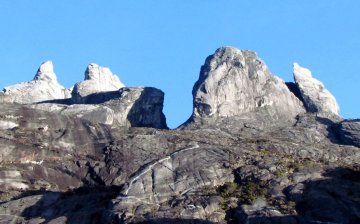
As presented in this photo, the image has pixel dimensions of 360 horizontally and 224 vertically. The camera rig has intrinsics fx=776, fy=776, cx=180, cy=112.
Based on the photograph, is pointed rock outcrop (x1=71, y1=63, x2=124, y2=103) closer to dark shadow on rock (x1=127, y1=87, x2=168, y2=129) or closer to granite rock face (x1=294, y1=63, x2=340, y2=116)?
dark shadow on rock (x1=127, y1=87, x2=168, y2=129)

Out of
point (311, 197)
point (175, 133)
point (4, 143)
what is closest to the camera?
point (311, 197)

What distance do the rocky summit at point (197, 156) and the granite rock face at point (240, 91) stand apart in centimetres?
19

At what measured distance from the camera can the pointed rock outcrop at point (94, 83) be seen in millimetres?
138750

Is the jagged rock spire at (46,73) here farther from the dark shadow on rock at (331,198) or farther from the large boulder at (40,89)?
the dark shadow on rock at (331,198)

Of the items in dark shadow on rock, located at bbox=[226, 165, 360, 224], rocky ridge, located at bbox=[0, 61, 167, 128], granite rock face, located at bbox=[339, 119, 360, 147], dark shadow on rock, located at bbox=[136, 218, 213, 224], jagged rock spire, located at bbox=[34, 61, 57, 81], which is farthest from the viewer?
jagged rock spire, located at bbox=[34, 61, 57, 81]

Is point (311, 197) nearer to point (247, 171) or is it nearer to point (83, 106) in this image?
point (247, 171)

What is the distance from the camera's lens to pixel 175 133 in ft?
302

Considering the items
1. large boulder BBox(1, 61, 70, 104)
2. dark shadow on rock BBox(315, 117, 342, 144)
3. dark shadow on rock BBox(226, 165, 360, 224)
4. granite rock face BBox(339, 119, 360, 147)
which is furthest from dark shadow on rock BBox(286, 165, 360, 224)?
large boulder BBox(1, 61, 70, 104)

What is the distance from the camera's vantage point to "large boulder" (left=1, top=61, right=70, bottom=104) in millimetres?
149375

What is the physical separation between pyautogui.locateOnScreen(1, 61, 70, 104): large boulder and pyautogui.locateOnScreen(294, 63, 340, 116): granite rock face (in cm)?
5050

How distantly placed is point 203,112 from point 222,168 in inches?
1918

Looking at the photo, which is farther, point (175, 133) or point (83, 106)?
point (83, 106)

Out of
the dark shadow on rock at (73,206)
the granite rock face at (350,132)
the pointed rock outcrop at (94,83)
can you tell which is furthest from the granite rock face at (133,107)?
the dark shadow on rock at (73,206)

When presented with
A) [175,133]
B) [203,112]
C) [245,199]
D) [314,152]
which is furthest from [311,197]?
[203,112]
